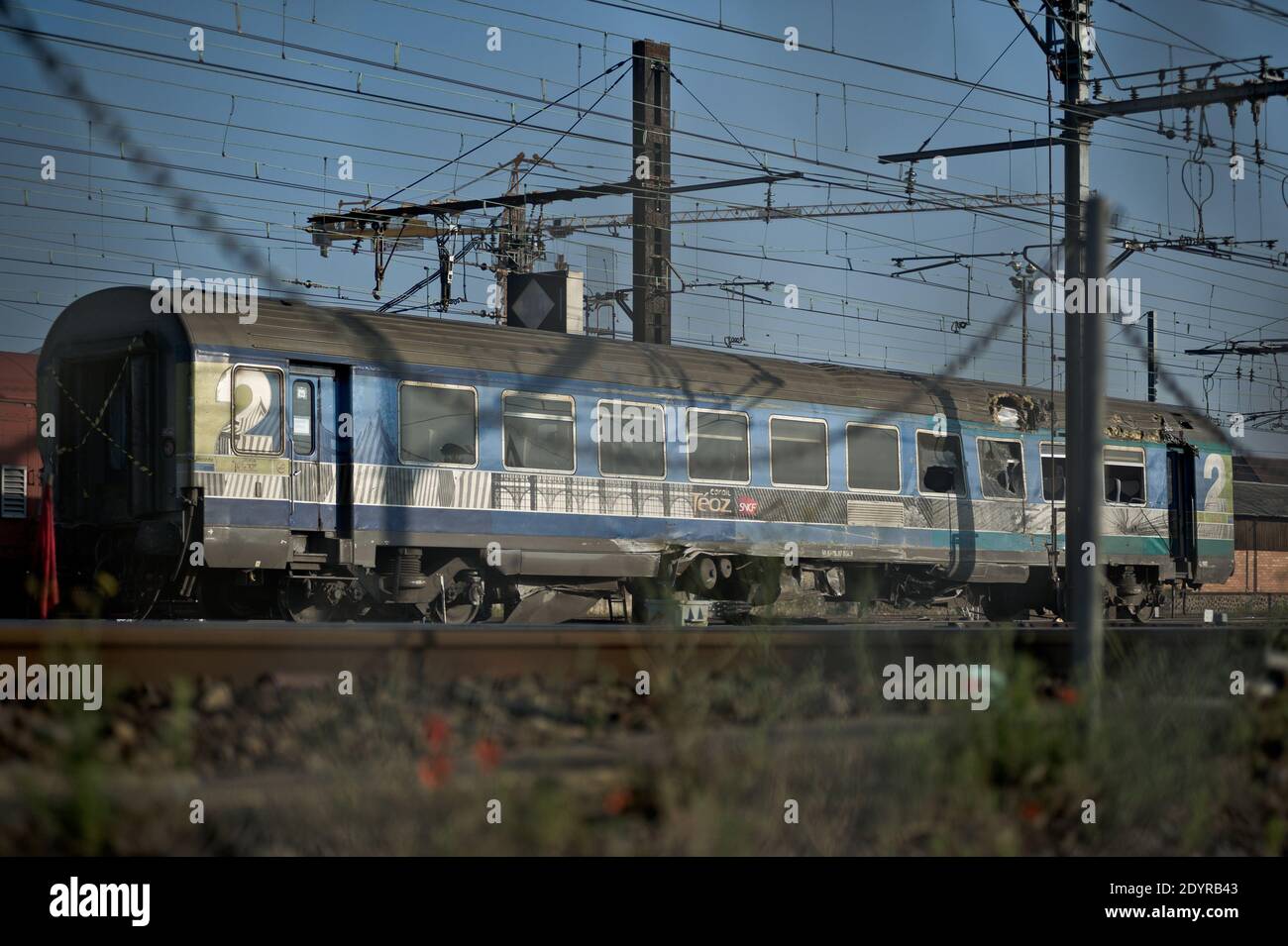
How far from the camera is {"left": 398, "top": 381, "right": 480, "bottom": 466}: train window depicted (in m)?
15.6

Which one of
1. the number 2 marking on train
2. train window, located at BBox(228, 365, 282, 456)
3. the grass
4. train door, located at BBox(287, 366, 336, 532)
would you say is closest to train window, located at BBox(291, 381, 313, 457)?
train door, located at BBox(287, 366, 336, 532)

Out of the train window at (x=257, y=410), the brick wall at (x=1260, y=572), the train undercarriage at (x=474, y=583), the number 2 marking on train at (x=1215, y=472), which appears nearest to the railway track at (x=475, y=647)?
the train undercarriage at (x=474, y=583)

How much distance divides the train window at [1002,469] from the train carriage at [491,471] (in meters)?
0.04

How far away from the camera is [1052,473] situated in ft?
73.5

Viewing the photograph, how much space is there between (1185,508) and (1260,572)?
24.3 metres

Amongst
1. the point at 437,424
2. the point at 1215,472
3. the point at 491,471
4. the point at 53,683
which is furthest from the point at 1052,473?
the point at 53,683

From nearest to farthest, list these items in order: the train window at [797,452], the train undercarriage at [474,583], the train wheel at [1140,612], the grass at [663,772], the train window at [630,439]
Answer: the grass at [663,772] → the train undercarriage at [474,583] → the train window at [630,439] → the train window at [797,452] → the train wheel at [1140,612]

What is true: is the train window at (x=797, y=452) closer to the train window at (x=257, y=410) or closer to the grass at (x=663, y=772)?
the train window at (x=257, y=410)

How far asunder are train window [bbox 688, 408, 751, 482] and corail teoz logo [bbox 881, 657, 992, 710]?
8.36 metres

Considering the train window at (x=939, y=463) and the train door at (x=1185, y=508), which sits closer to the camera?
the train window at (x=939, y=463)

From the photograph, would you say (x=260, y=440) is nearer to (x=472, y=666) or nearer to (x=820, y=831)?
(x=472, y=666)

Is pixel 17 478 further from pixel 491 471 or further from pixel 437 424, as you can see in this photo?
pixel 491 471

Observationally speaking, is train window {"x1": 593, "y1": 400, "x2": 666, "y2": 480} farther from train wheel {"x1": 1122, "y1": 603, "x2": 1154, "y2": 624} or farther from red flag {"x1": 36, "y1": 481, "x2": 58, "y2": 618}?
train wheel {"x1": 1122, "y1": 603, "x2": 1154, "y2": 624}

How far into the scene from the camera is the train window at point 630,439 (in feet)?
56.2
